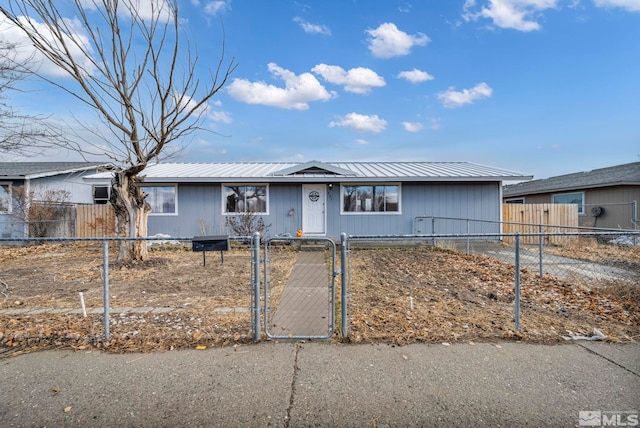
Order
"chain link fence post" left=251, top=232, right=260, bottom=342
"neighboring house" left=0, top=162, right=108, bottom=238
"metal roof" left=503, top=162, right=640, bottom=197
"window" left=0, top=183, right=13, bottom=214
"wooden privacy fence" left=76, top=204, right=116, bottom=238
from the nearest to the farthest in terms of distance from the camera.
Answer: "chain link fence post" left=251, top=232, right=260, bottom=342 < "wooden privacy fence" left=76, top=204, right=116, bottom=238 < "neighboring house" left=0, top=162, right=108, bottom=238 < "window" left=0, top=183, right=13, bottom=214 < "metal roof" left=503, top=162, right=640, bottom=197

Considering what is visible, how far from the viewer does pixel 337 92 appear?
53.1ft

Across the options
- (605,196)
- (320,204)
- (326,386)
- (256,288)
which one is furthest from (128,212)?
(605,196)

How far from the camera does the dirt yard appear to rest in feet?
11.7

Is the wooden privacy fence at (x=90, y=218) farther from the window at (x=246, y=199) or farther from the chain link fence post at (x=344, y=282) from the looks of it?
the chain link fence post at (x=344, y=282)

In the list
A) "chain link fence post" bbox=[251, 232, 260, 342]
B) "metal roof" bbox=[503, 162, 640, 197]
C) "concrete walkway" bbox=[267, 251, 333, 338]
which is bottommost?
"concrete walkway" bbox=[267, 251, 333, 338]

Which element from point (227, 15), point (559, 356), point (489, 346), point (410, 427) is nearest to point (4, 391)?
point (410, 427)

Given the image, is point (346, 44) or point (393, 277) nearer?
point (393, 277)

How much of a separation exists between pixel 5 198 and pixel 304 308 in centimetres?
1618

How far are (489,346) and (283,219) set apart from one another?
366 inches

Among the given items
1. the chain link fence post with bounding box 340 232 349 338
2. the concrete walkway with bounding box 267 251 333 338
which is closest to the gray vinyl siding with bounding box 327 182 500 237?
the concrete walkway with bounding box 267 251 333 338

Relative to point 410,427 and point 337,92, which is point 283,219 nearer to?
point 337,92

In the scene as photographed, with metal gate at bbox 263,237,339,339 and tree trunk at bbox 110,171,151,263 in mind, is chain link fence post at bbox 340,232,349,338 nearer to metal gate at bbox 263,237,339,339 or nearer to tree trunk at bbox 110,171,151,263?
metal gate at bbox 263,237,339,339

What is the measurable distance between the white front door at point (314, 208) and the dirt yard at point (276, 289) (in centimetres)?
379

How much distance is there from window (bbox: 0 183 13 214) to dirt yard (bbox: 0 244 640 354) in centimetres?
699
